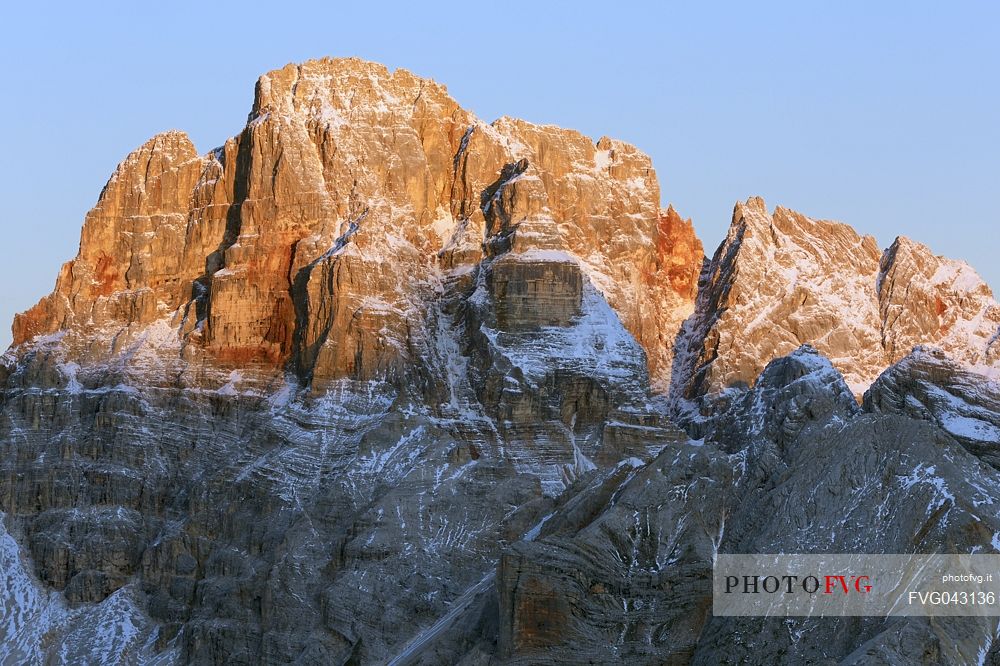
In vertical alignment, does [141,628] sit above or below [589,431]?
below

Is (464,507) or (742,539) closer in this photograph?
(742,539)

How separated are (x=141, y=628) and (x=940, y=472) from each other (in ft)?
230

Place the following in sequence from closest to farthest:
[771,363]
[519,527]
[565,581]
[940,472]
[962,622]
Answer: [962,622], [940,472], [565,581], [519,527], [771,363]

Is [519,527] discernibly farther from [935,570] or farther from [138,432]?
[935,570]

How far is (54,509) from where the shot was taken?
197375 millimetres

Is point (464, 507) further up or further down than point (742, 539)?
further down

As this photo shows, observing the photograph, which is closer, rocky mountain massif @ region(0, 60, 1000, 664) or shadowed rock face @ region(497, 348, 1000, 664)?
shadowed rock face @ region(497, 348, 1000, 664)

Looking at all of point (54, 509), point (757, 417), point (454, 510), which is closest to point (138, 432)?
point (54, 509)

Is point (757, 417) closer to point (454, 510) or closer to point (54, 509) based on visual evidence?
point (454, 510)

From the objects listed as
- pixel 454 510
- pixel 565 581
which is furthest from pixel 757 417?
pixel 565 581

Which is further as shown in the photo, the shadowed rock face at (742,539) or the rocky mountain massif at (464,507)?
the rocky mountain massif at (464,507)

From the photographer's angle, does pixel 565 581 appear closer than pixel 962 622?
No

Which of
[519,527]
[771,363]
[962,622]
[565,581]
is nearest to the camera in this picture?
[962,622]

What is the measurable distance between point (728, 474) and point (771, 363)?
40.1 meters
